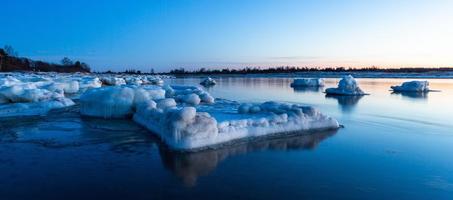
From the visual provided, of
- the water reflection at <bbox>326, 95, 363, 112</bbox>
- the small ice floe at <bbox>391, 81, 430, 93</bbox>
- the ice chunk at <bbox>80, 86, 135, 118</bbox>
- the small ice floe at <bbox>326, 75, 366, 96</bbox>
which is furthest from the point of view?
the small ice floe at <bbox>391, 81, 430, 93</bbox>

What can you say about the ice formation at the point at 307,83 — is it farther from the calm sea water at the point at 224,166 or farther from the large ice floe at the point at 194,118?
the calm sea water at the point at 224,166

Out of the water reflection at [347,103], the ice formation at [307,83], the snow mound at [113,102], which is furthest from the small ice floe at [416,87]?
the snow mound at [113,102]

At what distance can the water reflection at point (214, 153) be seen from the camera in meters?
5.92

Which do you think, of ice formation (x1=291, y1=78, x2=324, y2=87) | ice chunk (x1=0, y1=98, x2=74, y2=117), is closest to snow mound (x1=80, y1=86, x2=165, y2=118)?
ice chunk (x1=0, y1=98, x2=74, y2=117)

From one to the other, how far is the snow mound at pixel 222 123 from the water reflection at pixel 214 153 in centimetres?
26

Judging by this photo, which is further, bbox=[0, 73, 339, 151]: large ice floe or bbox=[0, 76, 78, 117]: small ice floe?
bbox=[0, 76, 78, 117]: small ice floe

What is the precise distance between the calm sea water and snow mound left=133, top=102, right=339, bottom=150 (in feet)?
1.01

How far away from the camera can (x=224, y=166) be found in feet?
20.3

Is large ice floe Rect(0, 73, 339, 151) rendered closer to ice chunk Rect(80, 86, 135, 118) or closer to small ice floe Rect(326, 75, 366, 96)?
ice chunk Rect(80, 86, 135, 118)

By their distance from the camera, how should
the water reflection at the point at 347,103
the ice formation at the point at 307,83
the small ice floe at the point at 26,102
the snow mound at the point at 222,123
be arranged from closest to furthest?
the snow mound at the point at 222,123, the small ice floe at the point at 26,102, the water reflection at the point at 347,103, the ice formation at the point at 307,83

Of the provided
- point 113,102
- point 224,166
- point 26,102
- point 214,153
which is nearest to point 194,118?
point 214,153

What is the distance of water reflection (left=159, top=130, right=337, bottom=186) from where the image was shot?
5918 mm

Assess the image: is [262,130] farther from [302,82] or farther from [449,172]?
[302,82]

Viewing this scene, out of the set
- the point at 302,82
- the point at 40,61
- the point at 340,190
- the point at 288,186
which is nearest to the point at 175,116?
the point at 288,186
